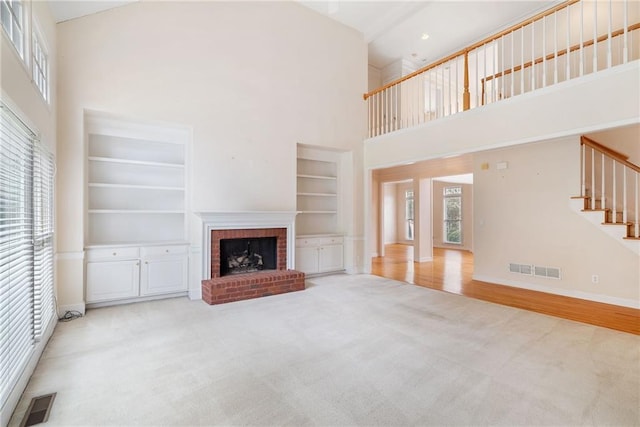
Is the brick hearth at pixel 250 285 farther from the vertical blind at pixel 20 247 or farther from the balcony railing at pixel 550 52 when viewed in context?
the balcony railing at pixel 550 52

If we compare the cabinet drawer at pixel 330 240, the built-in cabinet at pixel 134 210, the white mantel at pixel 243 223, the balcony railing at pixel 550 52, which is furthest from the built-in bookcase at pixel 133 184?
the balcony railing at pixel 550 52

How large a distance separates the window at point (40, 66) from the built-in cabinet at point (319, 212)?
3.92 metres

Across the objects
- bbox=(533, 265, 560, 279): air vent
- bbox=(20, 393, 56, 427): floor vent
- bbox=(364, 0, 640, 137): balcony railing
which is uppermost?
bbox=(364, 0, 640, 137): balcony railing

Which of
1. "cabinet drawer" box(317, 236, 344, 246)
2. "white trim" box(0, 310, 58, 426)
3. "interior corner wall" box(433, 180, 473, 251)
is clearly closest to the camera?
"white trim" box(0, 310, 58, 426)

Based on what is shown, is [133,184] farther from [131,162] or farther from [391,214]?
[391,214]

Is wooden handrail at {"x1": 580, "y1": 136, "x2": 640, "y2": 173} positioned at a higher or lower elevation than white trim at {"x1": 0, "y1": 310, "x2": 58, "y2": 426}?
higher

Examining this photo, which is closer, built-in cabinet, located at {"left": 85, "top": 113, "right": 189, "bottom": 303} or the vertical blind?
the vertical blind

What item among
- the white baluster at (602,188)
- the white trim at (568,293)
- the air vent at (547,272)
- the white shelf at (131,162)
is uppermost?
the white shelf at (131,162)

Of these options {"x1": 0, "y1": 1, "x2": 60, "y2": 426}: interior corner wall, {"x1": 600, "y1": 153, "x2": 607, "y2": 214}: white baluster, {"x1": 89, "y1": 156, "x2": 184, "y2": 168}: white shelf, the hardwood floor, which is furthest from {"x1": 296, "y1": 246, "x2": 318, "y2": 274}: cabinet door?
{"x1": 600, "y1": 153, "x2": 607, "y2": 214}: white baluster

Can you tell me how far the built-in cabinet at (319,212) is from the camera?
630 centimetres

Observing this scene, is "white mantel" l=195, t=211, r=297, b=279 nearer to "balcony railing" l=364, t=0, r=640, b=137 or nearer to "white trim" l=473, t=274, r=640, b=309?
"balcony railing" l=364, t=0, r=640, b=137

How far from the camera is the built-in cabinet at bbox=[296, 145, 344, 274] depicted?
6301mm

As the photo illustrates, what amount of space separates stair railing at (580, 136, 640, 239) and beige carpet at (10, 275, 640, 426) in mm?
2112

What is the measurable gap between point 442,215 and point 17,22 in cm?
1237
